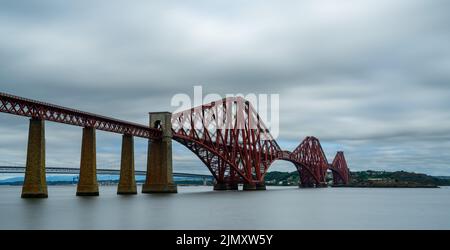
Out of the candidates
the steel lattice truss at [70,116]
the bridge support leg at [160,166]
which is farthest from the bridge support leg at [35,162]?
the bridge support leg at [160,166]

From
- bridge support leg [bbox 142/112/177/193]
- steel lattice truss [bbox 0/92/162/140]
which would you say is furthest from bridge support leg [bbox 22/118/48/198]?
bridge support leg [bbox 142/112/177/193]

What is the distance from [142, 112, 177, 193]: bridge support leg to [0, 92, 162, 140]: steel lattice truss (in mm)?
1613

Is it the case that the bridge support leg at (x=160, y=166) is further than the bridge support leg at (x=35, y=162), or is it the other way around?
the bridge support leg at (x=160, y=166)

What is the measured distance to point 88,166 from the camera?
72.6 meters

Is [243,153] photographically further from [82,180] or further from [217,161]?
[82,180]

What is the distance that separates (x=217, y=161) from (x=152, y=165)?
3445 centimetres

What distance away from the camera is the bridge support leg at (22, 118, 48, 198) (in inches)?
2430

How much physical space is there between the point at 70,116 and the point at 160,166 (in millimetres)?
26034

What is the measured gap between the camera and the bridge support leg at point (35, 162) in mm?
61719

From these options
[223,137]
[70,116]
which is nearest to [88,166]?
[70,116]

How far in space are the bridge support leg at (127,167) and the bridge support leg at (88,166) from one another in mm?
9411

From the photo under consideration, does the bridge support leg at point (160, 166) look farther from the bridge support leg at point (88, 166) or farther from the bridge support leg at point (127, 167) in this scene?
the bridge support leg at point (88, 166)
